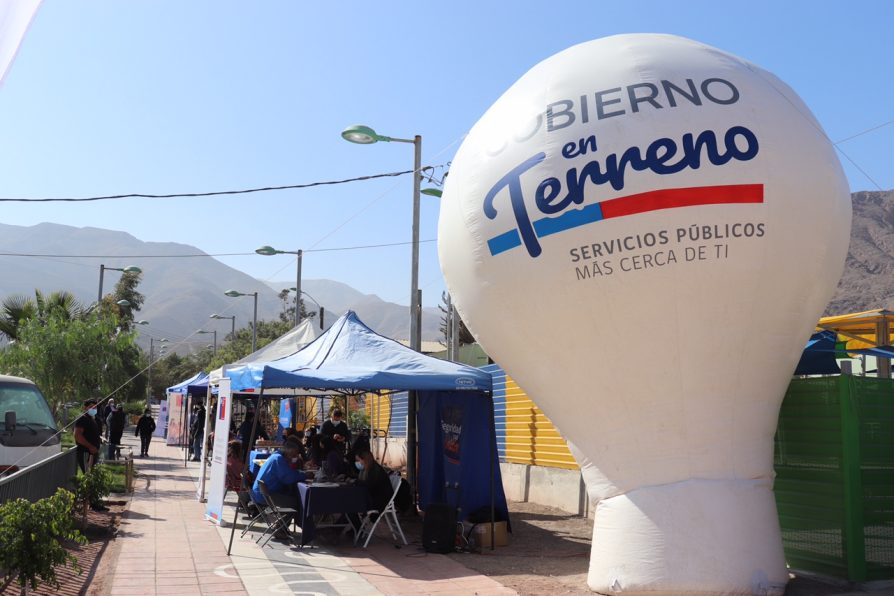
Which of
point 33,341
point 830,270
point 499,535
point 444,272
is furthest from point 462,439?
point 33,341

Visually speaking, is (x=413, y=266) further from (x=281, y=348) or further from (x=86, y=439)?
(x=86, y=439)

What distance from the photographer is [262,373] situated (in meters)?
10.1

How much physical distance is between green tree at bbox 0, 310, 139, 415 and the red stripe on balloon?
48.1 feet

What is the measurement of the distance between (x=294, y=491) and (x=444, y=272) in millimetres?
3749

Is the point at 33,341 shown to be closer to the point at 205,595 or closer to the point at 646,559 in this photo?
the point at 205,595

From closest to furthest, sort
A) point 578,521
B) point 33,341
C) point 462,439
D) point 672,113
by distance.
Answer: point 672,113, point 462,439, point 578,521, point 33,341

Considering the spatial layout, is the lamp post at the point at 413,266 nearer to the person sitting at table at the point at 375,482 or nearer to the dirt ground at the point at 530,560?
the dirt ground at the point at 530,560

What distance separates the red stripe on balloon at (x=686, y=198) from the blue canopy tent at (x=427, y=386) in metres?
4.06

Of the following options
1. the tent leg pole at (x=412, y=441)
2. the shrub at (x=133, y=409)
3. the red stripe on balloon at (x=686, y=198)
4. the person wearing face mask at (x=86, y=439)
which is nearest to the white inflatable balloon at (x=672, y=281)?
the red stripe on balloon at (x=686, y=198)

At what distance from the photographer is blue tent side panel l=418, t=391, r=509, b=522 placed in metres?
11.4

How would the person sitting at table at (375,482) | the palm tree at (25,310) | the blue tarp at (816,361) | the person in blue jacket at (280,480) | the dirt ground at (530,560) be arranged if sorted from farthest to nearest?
the palm tree at (25,310) < the blue tarp at (816,361) < the person sitting at table at (375,482) < the person in blue jacket at (280,480) < the dirt ground at (530,560)

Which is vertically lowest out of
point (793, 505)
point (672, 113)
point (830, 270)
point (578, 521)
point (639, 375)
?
point (578, 521)

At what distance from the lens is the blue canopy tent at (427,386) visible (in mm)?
10258

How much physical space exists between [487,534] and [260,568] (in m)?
3.11
